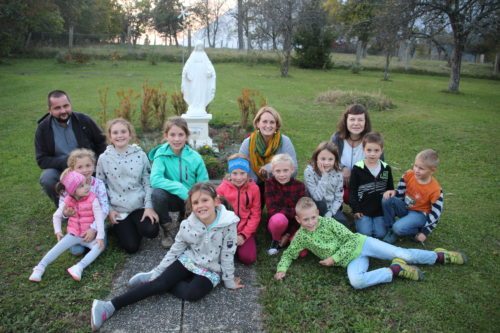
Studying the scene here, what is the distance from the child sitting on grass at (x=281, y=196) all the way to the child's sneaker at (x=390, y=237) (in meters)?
0.91

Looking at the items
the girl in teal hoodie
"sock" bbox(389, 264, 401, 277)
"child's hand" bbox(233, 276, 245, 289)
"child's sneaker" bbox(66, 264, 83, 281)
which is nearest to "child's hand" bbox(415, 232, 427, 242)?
"sock" bbox(389, 264, 401, 277)

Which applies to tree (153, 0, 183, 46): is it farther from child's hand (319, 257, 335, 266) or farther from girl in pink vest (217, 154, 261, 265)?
child's hand (319, 257, 335, 266)

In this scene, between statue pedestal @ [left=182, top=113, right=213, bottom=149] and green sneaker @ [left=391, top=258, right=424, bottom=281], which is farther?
statue pedestal @ [left=182, top=113, right=213, bottom=149]

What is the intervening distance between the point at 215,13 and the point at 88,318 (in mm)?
50345

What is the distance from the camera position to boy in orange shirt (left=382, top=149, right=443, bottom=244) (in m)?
3.65

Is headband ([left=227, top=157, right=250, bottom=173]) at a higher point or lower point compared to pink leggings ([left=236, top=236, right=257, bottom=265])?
higher

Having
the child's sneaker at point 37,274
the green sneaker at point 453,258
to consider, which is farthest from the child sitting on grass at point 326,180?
the child's sneaker at point 37,274

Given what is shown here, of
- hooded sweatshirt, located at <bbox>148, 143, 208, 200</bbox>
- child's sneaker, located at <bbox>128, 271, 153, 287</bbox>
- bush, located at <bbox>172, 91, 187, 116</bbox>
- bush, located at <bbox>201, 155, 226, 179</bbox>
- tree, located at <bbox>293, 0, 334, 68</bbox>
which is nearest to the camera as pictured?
child's sneaker, located at <bbox>128, 271, 153, 287</bbox>

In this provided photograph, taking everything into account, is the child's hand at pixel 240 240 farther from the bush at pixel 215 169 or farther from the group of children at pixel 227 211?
the bush at pixel 215 169

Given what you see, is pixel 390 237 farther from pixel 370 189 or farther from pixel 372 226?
pixel 370 189

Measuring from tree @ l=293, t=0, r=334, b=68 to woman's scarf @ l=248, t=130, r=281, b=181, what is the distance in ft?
72.9

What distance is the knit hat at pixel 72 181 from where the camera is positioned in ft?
10.8

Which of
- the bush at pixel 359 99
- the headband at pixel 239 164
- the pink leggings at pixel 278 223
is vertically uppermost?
the bush at pixel 359 99

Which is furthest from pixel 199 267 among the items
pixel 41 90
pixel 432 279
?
pixel 41 90
